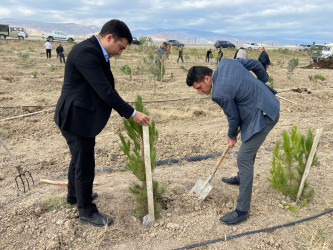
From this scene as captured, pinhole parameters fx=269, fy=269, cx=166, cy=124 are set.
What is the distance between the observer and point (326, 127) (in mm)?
6137

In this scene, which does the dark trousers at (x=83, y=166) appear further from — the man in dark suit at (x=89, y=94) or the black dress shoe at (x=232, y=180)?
the black dress shoe at (x=232, y=180)

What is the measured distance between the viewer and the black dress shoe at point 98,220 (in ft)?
8.68

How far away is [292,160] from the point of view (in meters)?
3.03

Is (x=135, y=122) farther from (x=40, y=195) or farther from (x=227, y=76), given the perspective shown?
(x=40, y=195)

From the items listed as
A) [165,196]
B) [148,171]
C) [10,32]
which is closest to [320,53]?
[165,196]

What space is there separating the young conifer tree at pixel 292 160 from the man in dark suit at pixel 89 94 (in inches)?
61.7

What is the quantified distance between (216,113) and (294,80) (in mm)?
7660

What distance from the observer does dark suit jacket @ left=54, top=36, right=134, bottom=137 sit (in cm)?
213

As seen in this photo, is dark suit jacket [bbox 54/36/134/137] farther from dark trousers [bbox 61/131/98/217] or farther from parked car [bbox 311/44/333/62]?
parked car [bbox 311/44/333/62]

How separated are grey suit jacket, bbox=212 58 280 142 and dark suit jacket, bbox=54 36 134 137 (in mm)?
826

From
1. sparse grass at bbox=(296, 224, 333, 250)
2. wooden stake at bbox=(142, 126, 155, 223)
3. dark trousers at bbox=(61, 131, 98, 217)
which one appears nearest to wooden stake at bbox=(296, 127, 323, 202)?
sparse grass at bbox=(296, 224, 333, 250)

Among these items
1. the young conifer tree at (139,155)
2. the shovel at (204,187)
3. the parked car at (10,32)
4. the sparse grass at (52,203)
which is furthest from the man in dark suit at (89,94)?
the parked car at (10,32)

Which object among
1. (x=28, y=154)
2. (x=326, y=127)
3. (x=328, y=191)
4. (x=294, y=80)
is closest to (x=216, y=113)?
(x=326, y=127)

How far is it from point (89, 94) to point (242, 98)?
136cm
